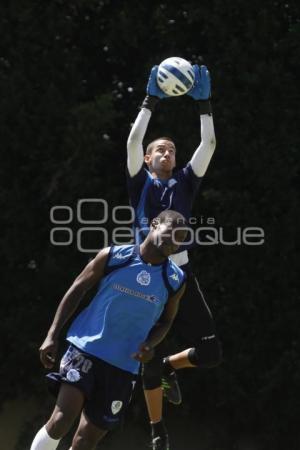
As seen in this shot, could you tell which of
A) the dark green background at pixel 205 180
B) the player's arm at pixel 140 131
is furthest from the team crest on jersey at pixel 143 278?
the dark green background at pixel 205 180

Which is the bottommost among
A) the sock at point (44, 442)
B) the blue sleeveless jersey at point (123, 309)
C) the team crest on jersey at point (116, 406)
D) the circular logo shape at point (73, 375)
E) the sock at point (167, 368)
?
the sock at point (44, 442)

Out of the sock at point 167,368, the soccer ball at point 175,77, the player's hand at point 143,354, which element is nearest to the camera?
the player's hand at point 143,354

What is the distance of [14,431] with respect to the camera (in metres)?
8.10

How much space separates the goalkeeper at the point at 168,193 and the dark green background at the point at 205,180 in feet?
6.50

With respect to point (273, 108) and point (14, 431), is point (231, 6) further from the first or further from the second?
point (14, 431)

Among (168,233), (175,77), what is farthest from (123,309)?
(175,77)

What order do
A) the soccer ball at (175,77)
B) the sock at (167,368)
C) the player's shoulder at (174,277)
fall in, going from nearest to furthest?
the player's shoulder at (174,277) → the soccer ball at (175,77) → the sock at (167,368)

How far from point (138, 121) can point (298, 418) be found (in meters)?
3.50

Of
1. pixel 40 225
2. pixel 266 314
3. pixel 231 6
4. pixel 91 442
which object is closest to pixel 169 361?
pixel 91 442

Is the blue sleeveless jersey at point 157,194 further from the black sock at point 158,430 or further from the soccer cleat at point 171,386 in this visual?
the black sock at point 158,430

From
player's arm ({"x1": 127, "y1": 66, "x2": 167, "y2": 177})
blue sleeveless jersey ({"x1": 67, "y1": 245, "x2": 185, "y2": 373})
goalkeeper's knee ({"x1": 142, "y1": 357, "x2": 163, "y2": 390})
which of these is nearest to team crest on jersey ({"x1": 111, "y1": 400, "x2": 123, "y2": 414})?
blue sleeveless jersey ({"x1": 67, "y1": 245, "x2": 185, "y2": 373})

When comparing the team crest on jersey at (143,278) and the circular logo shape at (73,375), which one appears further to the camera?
the team crest on jersey at (143,278)

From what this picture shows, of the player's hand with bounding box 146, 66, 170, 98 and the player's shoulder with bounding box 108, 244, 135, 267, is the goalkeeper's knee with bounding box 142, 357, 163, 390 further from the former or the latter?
the player's hand with bounding box 146, 66, 170, 98

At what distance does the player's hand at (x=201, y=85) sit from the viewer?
5.71 metres
